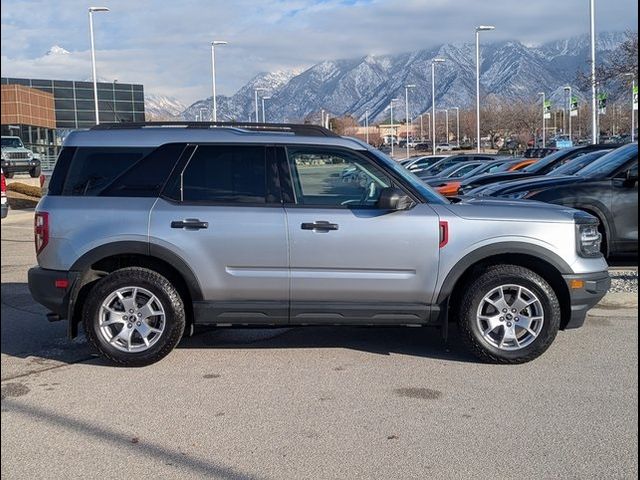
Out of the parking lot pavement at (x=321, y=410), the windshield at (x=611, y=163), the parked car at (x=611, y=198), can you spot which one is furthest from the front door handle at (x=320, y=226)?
the windshield at (x=611, y=163)

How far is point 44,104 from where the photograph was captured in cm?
5666

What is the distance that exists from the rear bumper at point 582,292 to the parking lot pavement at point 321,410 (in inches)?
15.1

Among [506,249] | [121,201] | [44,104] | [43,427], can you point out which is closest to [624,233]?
[506,249]

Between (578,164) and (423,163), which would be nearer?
(578,164)

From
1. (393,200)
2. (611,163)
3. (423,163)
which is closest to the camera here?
(393,200)

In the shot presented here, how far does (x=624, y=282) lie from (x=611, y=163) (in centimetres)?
215

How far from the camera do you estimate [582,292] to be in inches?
Result: 227

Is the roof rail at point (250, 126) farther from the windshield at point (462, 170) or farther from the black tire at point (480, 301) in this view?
the windshield at point (462, 170)

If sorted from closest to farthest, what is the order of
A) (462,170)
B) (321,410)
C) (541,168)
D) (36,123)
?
(321,410), (541,168), (462,170), (36,123)

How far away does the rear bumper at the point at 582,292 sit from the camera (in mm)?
5770

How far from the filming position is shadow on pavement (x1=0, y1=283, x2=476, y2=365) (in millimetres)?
6258

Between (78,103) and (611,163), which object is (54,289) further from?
(78,103)

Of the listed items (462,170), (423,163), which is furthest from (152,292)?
(423,163)

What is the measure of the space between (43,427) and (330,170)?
2973 millimetres
